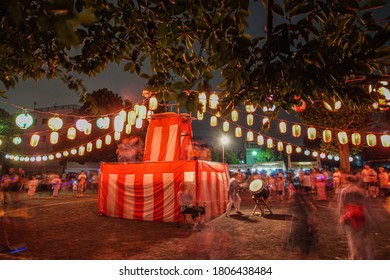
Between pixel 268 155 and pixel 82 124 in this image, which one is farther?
pixel 268 155

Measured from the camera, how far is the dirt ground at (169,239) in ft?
17.4

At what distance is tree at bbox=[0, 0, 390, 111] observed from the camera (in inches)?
99.3

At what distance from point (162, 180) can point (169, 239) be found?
9.59ft

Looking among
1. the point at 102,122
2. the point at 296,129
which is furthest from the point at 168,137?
the point at 296,129

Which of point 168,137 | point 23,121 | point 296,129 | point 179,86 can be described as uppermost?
point 296,129

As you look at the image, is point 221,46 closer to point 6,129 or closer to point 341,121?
point 341,121

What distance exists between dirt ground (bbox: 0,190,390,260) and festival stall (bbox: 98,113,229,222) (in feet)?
2.40

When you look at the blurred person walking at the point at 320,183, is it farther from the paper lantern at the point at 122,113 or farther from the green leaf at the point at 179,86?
the green leaf at the point at 179,86

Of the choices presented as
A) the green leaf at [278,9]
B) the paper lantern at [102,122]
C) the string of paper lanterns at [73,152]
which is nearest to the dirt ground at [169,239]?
the green leaf at [278,9]

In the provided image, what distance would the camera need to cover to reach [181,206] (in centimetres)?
832

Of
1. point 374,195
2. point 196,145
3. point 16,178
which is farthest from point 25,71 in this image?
point 374,195

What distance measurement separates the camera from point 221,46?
2.86 m

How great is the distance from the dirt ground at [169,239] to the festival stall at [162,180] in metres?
0.73

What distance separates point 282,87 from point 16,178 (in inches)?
663
